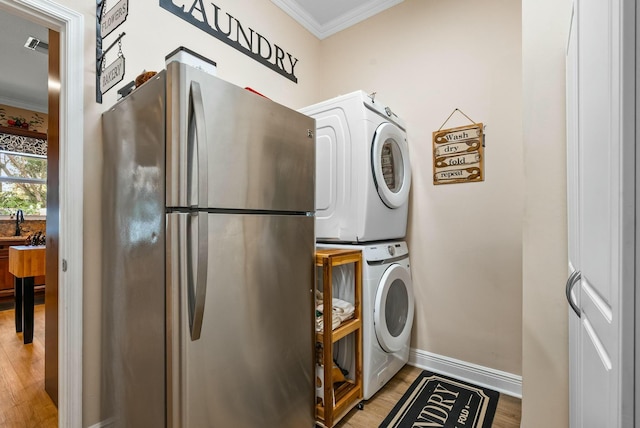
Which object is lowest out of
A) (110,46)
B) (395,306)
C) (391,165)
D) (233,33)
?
(395,306)

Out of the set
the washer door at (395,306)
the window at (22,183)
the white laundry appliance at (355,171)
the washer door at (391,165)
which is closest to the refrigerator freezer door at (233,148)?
the white laundry appliance at (355,171)

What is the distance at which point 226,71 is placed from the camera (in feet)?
6.84

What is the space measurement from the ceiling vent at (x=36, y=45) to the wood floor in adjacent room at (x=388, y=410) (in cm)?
413

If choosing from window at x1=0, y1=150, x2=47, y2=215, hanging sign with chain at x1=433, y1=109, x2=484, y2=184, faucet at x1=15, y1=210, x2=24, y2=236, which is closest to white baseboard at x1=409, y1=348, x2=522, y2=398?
hanging sign with chain at x1=433, y1=109, x2=484, y2=184

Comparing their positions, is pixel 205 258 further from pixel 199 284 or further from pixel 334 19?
pixel 334 19

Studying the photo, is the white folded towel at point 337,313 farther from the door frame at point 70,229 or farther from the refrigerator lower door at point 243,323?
the door frame at point 70,229

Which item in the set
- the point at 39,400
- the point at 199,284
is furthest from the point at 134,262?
the point at 39,400

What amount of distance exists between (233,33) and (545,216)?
229 cm

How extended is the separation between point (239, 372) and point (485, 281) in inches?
67.4

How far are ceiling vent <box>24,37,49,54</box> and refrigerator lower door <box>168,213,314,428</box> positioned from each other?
326 cm

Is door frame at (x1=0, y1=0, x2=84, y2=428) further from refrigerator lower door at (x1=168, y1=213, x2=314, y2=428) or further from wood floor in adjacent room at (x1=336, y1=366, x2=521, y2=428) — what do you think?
wood floor in adjacent room at (x1=336, y1=366, x2=521, y2=428)

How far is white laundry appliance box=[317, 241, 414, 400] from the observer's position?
5.64 ft

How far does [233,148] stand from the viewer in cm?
111

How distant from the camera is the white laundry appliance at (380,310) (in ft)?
5.64
